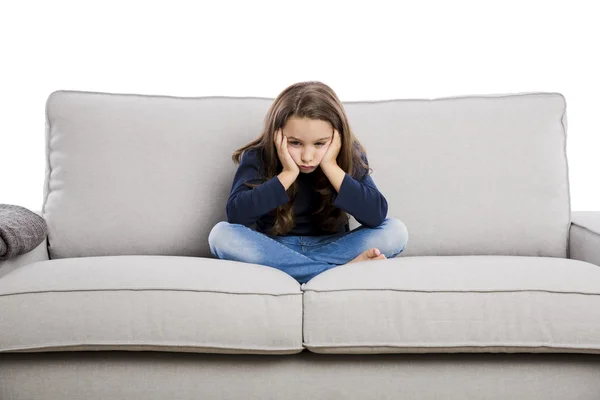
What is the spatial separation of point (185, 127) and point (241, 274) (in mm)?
761

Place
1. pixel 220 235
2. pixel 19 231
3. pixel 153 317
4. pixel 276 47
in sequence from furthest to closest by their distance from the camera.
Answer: pixel 276 47
pixel 220 235
pixel 19 231
pixel 153 317

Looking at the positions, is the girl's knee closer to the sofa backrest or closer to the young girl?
the young girl

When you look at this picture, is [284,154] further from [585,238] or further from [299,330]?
[585,238]

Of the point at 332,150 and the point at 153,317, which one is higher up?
the point at 332,150

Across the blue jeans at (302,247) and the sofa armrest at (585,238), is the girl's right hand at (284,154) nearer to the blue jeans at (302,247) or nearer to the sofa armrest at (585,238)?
the blue jeans at (302,247)

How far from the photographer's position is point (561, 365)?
73.7 inches

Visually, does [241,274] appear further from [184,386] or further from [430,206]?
[430,206]

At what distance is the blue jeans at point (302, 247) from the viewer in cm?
218

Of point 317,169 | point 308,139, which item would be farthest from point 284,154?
point 317,169

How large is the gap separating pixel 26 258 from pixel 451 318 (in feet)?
3.93

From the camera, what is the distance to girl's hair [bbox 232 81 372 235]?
2.28 meters

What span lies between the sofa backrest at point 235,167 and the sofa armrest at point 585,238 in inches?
1.4

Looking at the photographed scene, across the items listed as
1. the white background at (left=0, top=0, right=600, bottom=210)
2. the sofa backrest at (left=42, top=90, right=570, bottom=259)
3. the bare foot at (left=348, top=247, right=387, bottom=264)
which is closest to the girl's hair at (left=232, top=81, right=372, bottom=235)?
the sofa backrest at (left=42, top=90, right=570, bottom=259)

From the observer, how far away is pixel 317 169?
2422 millimetres
